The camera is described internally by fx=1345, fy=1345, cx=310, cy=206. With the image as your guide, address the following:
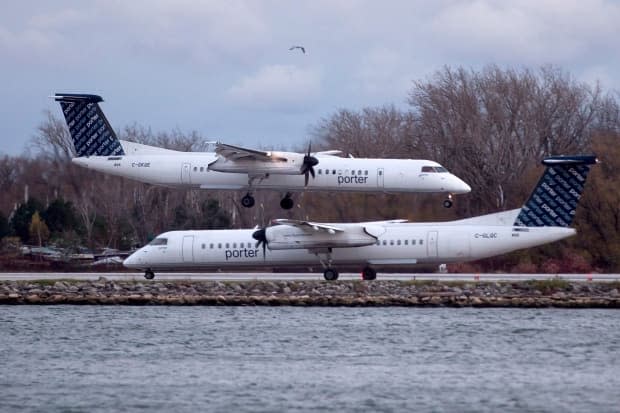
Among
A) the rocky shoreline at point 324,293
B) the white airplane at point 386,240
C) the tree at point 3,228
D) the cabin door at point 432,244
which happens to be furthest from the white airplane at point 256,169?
the tree at point 3,228

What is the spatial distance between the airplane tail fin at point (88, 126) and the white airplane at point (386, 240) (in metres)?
6.62

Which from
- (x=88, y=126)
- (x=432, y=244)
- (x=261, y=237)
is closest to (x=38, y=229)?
(x=88, y=126)

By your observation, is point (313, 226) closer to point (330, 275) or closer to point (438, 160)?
point (330, 275)

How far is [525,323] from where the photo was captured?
4281cm

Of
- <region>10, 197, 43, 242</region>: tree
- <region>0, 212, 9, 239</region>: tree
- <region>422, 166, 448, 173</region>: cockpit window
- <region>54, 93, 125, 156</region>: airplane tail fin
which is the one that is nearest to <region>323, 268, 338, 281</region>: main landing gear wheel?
<region>422, 166, 448, 173</region>: cockpit window

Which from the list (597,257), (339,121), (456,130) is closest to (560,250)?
(597,257)

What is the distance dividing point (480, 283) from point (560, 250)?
1675 cm

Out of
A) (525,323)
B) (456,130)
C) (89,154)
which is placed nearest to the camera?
(525,323)

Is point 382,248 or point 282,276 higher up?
point 382,248

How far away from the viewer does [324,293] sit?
164ft

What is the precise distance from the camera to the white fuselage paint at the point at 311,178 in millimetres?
57375

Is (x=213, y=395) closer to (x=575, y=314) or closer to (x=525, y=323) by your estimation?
(x=525, y=323)

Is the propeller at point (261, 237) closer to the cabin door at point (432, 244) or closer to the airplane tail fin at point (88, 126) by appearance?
the cabin door at point (432, 244)

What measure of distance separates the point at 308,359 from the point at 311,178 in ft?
76.7
